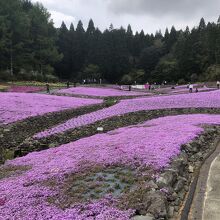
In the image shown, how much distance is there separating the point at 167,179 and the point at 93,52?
418 ft

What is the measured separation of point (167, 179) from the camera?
12.5 metres

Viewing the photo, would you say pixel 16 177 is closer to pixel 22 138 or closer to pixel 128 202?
A: pixel 128 202

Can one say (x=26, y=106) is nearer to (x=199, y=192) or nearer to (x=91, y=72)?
(x=199, y=192)

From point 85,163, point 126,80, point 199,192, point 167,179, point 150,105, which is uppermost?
point 167,179

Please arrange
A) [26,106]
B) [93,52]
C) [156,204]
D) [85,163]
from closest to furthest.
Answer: [156,204]
[85,163]
[26,106]
[93,52]

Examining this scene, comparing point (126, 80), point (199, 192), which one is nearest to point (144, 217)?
point (199, 192)

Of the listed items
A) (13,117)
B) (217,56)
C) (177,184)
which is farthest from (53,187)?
(217,56)

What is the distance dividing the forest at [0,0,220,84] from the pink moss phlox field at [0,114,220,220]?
6804cm

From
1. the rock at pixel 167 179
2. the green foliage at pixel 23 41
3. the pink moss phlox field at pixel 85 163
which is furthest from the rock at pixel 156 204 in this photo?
the green foliage at pixel 23 41

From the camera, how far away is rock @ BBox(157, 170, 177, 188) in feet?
39.5

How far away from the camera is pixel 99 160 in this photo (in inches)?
605

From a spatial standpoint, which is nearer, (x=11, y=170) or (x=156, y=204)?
(x=156, y=204)

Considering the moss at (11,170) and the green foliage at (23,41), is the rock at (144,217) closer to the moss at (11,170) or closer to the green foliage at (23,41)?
the moss at (11,170)

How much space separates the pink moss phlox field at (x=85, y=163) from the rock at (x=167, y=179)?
74 cm
